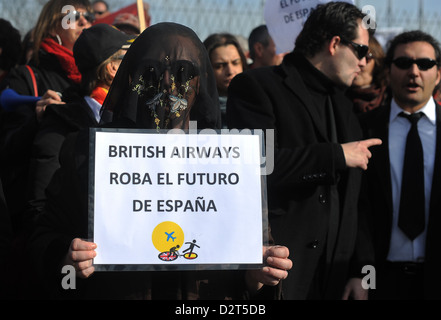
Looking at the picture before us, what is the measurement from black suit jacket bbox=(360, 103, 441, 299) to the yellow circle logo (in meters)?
1.93

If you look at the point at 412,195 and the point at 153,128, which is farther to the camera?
the point at 412,195

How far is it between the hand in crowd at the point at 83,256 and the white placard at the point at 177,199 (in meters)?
0.02

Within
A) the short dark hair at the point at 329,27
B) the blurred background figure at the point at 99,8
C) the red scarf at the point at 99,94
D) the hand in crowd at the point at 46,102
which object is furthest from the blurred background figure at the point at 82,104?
the blurred background figure at the point at 99,8

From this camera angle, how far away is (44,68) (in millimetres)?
4457

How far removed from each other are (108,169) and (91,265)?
1.06 feet

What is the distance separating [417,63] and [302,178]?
4.51 ft

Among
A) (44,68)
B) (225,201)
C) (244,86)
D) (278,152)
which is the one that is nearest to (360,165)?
(278,152)

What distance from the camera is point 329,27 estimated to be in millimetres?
3961

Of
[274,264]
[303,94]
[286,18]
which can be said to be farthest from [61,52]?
[274,264]

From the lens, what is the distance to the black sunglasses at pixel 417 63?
435 cm

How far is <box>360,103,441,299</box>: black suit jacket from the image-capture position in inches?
152

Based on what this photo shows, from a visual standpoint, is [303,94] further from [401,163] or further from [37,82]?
[37,82]

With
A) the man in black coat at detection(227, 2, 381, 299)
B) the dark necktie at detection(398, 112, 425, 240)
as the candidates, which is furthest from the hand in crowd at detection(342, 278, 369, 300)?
the dark necktie at detection(398, 112, 425, 240)

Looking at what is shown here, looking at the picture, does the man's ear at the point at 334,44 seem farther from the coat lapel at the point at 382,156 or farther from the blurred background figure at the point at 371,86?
the blurred background figure at the point at 371,86
